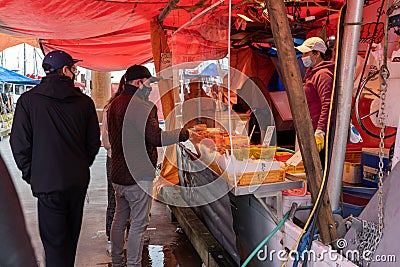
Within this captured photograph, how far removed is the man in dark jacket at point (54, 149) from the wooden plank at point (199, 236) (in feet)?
3.90

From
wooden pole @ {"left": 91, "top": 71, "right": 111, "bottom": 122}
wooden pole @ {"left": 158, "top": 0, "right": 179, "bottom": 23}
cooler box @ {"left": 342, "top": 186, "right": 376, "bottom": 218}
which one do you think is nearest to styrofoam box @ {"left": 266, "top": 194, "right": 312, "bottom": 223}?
cooler box @ {"left": 342, "top": 186, "right": 376, "bottom": 218}

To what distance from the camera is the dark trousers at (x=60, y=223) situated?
3.14m

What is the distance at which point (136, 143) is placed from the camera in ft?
11.2

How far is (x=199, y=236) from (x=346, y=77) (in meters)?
2.43

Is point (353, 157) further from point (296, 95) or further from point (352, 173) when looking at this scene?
point (296, 95)

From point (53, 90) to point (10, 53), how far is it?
30.6 meters

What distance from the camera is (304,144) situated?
1.99m

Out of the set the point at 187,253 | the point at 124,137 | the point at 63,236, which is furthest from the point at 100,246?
the point at 124,137

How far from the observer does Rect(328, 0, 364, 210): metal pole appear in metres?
2.04

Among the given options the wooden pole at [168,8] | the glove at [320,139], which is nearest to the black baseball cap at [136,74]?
the wooden pole at [168,8]

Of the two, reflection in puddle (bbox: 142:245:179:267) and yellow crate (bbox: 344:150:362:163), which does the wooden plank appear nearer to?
reflection in puddle (bbox: 142:245:179:267)

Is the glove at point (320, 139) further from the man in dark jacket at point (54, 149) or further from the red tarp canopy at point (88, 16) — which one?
the man in dark jacket at point (54, 149)

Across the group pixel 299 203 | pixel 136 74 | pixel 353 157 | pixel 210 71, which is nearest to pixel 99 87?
pixel 210 71

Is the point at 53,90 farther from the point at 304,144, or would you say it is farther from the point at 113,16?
the point at 113,16
